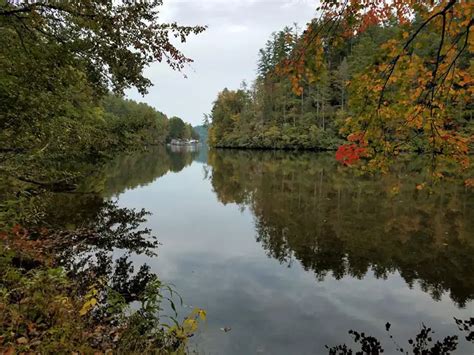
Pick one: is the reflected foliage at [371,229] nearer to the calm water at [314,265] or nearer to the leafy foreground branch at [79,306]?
the calm water at [314,265]

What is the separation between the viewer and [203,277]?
29.9 feet

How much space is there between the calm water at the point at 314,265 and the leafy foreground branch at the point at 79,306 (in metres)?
0.85

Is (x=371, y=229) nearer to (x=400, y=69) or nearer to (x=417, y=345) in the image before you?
(x=417, y=345)

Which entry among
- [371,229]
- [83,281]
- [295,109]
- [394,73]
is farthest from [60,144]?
[295,109]

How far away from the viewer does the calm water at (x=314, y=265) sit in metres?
6.69

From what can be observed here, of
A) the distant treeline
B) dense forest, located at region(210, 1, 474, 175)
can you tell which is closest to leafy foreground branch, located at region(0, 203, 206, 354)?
dense forest, located at region(210, 1, 474, 175)

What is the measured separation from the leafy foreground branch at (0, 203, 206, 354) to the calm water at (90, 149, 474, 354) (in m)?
0.85

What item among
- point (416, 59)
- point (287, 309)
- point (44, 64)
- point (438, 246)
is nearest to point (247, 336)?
point (287, 309)

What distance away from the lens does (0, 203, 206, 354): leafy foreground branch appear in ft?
15.3

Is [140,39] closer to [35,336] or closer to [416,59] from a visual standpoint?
[416,59]

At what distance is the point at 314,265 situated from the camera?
32.2 feet

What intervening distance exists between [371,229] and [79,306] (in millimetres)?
10704

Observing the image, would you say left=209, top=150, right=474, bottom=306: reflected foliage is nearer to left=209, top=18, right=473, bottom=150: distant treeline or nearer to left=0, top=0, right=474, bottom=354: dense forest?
left=0, top=0, right=474, bottom=354: dense forest

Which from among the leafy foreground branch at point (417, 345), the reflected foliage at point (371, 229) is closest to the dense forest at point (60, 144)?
the leafy foreground branch at point (417, 345)
